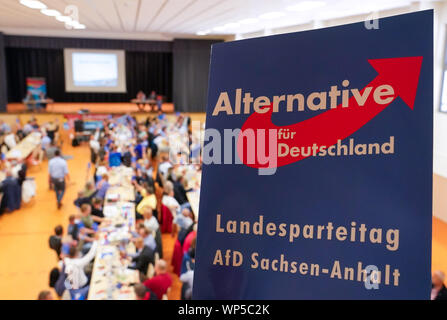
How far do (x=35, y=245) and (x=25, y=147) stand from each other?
5.62 m

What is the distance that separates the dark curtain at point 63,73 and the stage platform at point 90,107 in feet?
1.70

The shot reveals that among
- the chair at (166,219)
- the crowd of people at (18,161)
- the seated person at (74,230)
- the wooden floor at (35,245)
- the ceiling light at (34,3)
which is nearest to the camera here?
the seated person at (74,230)

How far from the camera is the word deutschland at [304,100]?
1.22m

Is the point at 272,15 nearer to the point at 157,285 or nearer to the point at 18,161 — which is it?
the point at 157,285

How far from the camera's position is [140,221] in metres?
6.50

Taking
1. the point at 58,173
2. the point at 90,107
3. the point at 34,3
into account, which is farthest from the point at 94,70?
the point at 34,3

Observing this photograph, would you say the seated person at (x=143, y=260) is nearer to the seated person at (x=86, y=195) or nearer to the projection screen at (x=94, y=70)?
the seated person at (x=86, y=195)

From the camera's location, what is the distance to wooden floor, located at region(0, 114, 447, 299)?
20.4 ft

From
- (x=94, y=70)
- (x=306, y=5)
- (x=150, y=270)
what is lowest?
(x=150, y=270)

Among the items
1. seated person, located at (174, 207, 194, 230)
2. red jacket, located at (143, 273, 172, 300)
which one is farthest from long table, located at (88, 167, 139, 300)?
seated person, located at (174, 207, 194, 230)

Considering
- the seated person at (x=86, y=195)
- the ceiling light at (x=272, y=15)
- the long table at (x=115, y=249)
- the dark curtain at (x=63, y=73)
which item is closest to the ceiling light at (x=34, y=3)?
the seated person at (x=86, y=195)

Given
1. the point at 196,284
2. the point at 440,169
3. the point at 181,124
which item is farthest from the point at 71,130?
the point at 196,284

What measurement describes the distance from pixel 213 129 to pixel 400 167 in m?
0.61
